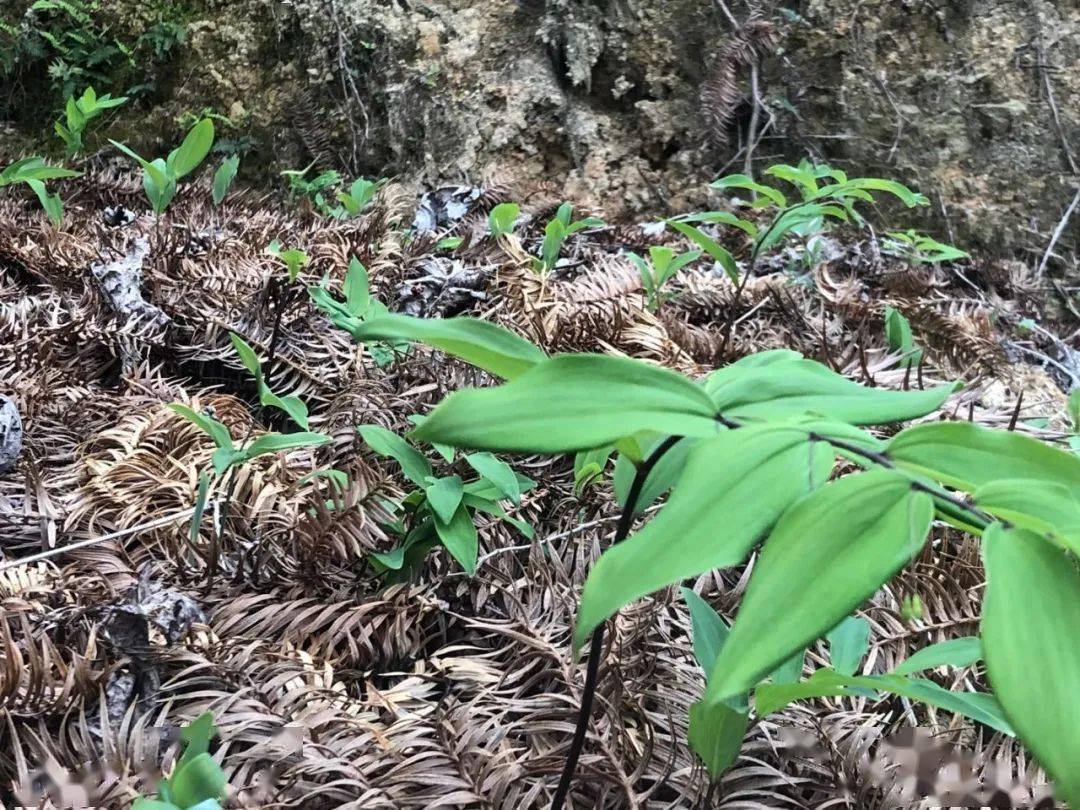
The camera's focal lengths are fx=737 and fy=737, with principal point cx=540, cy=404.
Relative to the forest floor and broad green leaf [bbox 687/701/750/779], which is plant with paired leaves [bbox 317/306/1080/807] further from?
the forest floor

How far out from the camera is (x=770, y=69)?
293 cm

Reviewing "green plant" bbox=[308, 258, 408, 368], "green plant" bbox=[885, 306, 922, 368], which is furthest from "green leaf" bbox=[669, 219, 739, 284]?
"green plant" bbox=[308, 258, 408, 368]

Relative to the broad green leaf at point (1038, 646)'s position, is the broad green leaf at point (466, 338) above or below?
above

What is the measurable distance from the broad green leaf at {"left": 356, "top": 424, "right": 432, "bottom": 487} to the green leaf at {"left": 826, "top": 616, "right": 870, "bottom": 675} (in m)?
0.49

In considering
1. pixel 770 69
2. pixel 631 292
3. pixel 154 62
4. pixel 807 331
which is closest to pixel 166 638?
pixel 631 292

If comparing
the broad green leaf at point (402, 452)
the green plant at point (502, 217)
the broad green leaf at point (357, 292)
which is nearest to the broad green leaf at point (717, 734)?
the broad green leaf at point (402, 452)

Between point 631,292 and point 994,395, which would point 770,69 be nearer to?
point 631,292

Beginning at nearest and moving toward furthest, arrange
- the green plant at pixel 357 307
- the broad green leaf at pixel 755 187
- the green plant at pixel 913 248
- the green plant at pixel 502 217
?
the green plant at pixel 357 307 < the broad green leaf at pixel 755 187 < the green plant at pixel 502 217 < the green plant at pixel 913 248

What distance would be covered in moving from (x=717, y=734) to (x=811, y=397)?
28 cm

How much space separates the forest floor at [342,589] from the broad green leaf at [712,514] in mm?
377

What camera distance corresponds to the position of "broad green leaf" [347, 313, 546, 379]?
434mm

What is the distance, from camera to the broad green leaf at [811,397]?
424 mm

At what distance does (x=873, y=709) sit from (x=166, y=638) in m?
0.71

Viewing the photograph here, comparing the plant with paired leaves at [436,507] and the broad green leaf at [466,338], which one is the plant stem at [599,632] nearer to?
the broad green leaf at [466,338]
